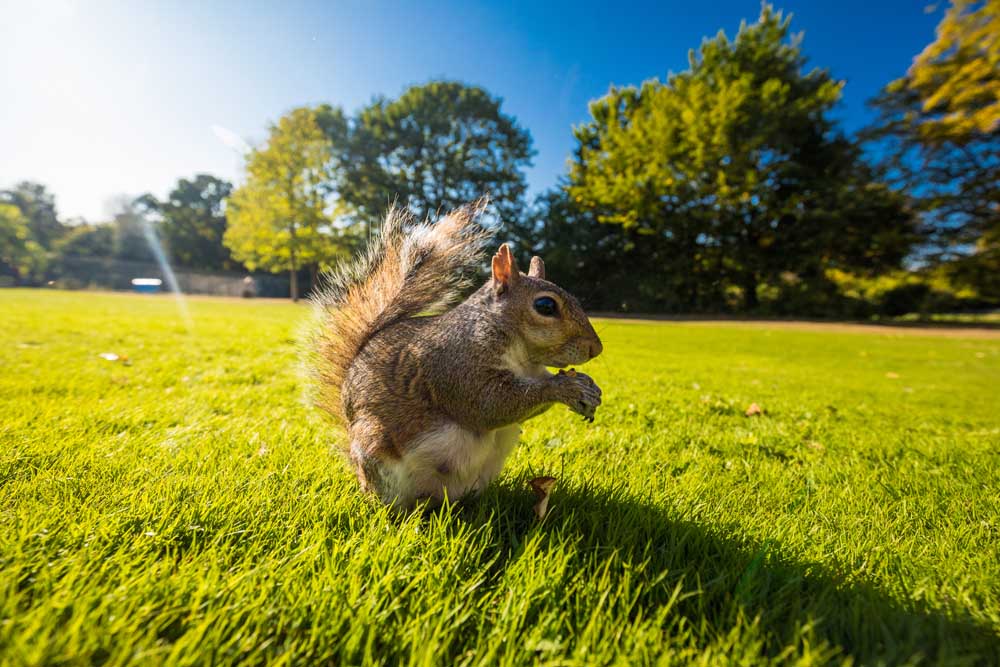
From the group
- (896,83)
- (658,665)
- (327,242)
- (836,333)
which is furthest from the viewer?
(327,242)

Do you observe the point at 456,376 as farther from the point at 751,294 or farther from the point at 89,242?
the point at 89,242

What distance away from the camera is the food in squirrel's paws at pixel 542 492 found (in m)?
1.18

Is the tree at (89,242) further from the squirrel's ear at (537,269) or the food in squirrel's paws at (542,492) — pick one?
the food in squirrel's paws at (542,492)

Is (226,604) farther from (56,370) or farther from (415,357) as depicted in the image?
(56,370)

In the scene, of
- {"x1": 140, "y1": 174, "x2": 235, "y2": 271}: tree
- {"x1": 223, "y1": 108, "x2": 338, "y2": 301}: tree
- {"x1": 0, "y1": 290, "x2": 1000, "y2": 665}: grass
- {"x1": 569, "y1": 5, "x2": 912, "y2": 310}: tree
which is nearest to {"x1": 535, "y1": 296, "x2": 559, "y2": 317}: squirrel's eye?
{"x1": 0, "y1": 290, "x2": 1000, "y2": 665}: grass

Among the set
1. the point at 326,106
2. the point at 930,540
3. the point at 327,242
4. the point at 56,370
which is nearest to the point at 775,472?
the point at 930,540

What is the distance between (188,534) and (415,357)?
2.26 ft

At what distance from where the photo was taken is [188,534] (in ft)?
3.32

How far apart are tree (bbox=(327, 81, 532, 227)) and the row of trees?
0.26 feet

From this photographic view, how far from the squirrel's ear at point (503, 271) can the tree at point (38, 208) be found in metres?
51.1

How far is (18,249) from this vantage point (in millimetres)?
27578

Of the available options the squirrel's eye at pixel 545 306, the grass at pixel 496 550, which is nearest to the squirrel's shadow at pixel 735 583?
the grass at pixel 496 550

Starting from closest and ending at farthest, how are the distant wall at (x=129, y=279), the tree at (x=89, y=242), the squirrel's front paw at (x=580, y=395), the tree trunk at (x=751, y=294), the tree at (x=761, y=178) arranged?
1. the squirrel's front paw at (x=580, y=395)
2. the tree trunk at (x=751, y=294)
3. the tree at (x=761, y=178)
4. the distant wall at (x=129, y=279)
5. the tree at (x=89, y=242)

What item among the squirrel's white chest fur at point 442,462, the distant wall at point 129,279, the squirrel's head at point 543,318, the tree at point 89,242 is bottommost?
the distant wall at point 129,279
